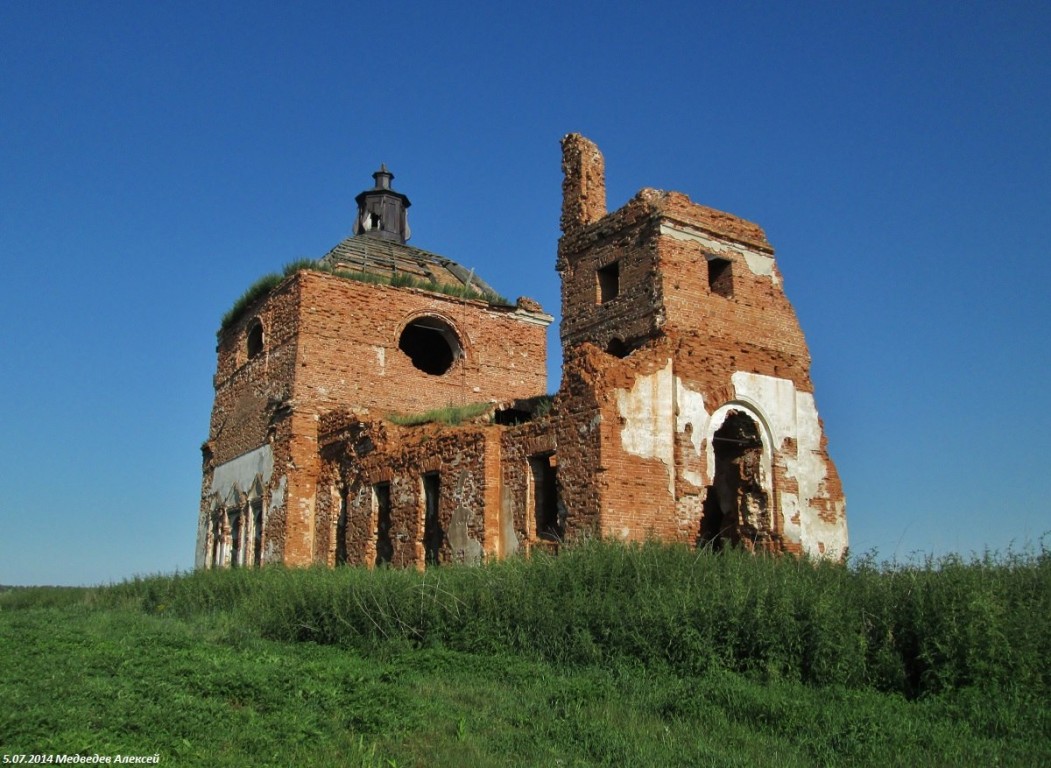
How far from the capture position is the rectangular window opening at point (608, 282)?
54.0ft

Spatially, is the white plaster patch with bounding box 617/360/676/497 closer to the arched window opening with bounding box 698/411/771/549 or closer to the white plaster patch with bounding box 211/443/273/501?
the arched window opening with bounding box 698/411/771/549

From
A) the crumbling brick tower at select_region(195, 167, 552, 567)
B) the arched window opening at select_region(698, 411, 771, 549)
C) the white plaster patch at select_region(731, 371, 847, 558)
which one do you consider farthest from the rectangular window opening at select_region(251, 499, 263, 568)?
the white plaster patch at select_region(731, 371, 847, 558)

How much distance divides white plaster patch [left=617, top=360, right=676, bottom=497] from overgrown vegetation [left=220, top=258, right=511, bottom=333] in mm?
10010

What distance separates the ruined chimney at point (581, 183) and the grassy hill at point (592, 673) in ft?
24.3

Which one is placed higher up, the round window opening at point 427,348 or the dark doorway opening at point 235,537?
the round window opening at point 427,348

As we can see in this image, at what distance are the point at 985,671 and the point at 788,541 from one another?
7.04 m

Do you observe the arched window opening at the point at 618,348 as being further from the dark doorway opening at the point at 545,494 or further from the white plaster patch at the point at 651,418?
the dark doorway opening at the point at 545,494

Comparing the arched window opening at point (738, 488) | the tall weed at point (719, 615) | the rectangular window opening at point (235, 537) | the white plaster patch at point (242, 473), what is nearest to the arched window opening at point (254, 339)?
the white plaster patch at point (242, 473)

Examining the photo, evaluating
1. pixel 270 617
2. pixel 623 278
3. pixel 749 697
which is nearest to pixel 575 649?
pixel 749 697

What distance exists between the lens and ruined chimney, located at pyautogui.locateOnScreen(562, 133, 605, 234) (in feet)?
56.7

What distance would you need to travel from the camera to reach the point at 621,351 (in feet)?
51.9

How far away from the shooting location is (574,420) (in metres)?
13.9

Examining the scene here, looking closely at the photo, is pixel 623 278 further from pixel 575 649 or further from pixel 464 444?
pixel 575 649

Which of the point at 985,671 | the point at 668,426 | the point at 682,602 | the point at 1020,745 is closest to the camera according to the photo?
the point at 1020,745
